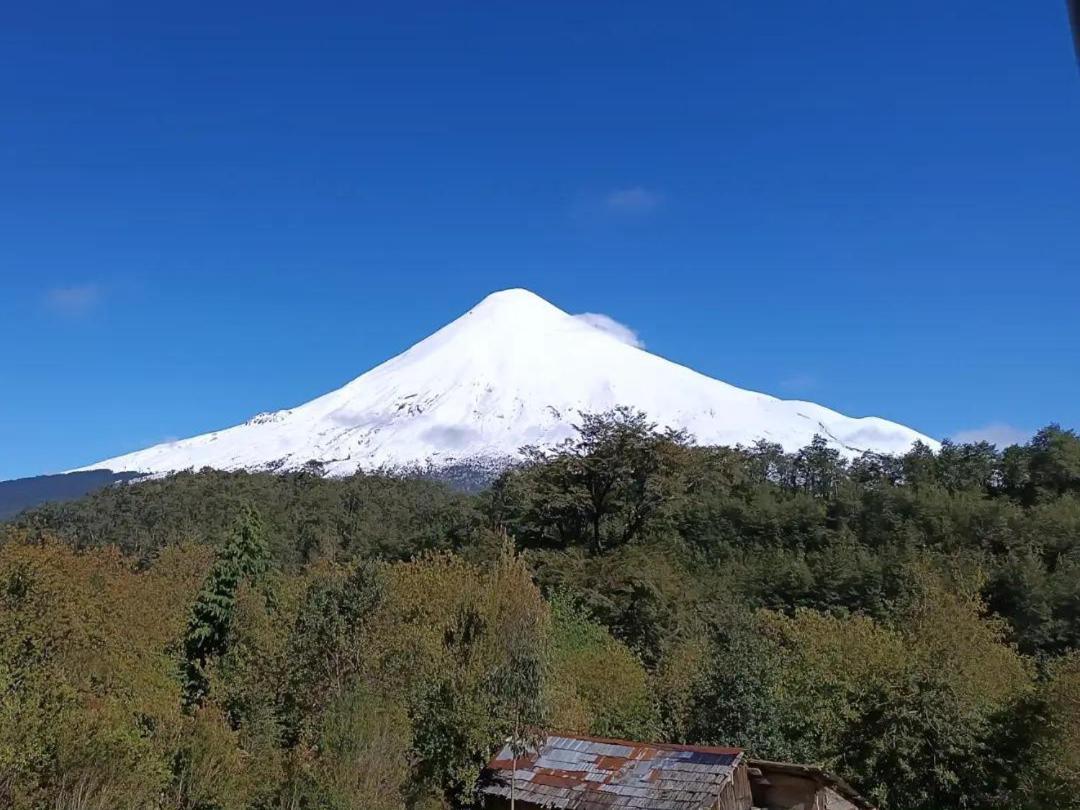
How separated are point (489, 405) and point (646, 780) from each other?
150 m

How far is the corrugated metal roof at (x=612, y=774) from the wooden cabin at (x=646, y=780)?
2cm

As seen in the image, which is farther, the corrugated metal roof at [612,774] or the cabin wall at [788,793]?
the cabin wall at [788,793]

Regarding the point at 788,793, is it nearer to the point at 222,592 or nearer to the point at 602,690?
the point at 602,690

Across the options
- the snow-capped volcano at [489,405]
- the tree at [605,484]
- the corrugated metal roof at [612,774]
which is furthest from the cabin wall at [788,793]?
the snow-capped volcano at [489,405]

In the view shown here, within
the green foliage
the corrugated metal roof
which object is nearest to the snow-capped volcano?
the green foliage

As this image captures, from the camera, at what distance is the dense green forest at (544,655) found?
16281 millimetres

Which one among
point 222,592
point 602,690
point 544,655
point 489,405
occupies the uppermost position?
point 489,405

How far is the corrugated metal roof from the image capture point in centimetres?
1712

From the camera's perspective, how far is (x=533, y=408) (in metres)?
167

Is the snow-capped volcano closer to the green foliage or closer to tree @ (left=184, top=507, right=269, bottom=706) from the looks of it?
tree @ (left=184, top=507, right=269, bottom=706)

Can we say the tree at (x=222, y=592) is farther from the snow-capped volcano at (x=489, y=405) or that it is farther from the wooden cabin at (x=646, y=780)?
the snow-capped volcano at (x=489, y=405)

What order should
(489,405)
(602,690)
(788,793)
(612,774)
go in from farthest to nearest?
(489,405) < (602,690) < (788,793) < (612,774)

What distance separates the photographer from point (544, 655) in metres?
20.8

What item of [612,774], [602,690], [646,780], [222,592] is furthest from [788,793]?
[222,592]
